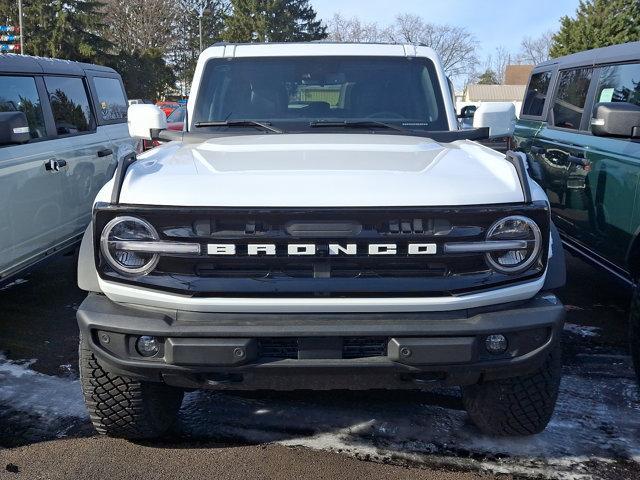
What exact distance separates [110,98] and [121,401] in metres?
4.74

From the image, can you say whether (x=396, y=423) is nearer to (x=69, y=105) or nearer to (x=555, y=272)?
(x=555, y=272)

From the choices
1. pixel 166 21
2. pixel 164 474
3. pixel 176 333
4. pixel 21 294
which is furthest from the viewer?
pixel 166 21

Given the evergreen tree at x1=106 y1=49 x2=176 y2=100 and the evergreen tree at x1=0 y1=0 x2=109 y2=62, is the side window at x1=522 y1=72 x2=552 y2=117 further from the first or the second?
the evergreen tree at x1=106 y1=49 x2=176 y2=100

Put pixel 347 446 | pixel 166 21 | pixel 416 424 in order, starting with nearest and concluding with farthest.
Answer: pixel 347 446 → pixel 416 424 → pixel 166 21

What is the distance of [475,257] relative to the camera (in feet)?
8.46

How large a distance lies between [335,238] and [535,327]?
2.81ft

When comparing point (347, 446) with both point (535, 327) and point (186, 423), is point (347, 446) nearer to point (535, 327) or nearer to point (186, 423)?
point (186, 423)

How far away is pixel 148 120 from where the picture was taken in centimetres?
387

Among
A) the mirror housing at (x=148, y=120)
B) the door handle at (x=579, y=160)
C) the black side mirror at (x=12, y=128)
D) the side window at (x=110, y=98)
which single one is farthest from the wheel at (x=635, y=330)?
the side window at (x=110, y=98)

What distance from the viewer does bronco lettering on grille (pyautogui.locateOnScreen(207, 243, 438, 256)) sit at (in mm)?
2502

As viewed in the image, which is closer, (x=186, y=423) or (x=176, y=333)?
(x=176, y=333)

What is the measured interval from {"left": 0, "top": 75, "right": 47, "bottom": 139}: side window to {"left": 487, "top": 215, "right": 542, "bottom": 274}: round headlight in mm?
3826

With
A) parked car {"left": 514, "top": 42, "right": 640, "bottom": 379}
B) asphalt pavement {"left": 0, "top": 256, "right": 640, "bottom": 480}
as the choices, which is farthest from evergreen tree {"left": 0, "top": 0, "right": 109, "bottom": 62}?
asphalt pavement {"left": 0, "top": 256, "right": 640, "bottom": 480}

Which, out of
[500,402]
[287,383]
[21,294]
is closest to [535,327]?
[500,402]
